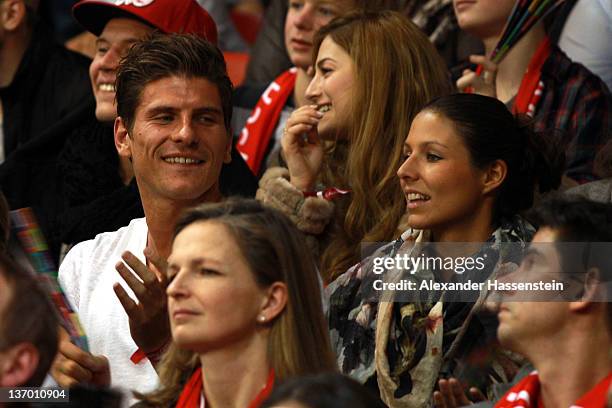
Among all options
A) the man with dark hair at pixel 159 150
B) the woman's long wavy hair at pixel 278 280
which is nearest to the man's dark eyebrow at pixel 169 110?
the man with dark hair at pixel 159 150

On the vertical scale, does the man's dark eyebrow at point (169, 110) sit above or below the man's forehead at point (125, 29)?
above

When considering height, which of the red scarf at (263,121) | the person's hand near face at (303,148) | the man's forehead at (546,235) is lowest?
the red scarf at (263,121)

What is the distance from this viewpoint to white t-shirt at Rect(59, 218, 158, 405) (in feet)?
16.9

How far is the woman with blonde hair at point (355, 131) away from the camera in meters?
5.73

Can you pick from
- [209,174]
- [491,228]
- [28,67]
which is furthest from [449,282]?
[28,67]

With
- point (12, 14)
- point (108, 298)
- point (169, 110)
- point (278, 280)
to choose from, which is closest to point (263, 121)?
point (12, 14)

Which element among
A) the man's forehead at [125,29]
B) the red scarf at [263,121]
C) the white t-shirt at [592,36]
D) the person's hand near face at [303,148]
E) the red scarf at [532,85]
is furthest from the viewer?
the red scarf at [263,121]

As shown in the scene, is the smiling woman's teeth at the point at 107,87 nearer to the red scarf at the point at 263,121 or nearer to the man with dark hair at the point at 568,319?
the red scarf at the point at 263,121

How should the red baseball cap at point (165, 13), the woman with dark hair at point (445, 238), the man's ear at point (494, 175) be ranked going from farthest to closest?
1. the red baseball cap at point (165, 13)
2. the man's ear at point (494, 175)
3. the woman with dark hair at point (445, 238)

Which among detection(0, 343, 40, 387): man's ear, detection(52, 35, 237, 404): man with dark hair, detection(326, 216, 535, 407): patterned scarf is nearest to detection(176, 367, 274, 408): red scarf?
detection(0, 343, 40, 387): man's ear

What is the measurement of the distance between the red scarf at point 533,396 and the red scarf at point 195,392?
64 centimetres

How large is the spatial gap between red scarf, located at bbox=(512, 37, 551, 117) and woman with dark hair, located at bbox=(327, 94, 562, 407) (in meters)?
1.03

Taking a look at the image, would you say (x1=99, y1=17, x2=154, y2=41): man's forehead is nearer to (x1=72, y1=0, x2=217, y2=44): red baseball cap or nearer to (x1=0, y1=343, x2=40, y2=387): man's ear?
(x1=72, y1=0, x2=217, y2=44): red baseball cap

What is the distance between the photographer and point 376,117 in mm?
5836
